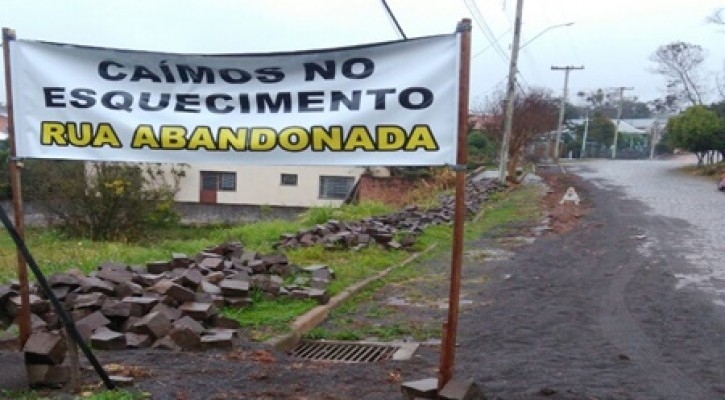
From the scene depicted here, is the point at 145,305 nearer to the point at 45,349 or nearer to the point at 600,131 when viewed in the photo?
the point at 45,349

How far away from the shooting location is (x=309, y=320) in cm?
755

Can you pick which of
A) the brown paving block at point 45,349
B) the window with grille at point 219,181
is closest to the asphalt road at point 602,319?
the brown paving block at point 45,349

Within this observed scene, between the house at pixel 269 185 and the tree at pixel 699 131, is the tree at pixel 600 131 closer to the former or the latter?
the tree at pixel 699 131

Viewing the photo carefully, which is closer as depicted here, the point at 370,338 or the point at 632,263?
the point at 370,338

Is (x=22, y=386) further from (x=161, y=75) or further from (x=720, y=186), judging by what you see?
(x=720, y=186)

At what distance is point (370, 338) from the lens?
7.31 meters

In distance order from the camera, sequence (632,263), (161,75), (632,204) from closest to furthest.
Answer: (161,75)
(632,263)
(632,204)

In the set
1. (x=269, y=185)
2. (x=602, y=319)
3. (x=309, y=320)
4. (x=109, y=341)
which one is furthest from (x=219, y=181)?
(x=109, y=341)

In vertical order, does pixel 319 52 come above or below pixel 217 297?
above

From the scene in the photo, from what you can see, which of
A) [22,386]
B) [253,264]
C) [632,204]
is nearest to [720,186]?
[632,204]

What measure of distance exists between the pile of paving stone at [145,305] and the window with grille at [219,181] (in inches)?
1324

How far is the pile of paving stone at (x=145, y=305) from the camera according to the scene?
557 cm

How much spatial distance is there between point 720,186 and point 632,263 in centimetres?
2347

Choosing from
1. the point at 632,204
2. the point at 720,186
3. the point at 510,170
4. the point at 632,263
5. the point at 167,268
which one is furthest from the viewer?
the point at 510,170
